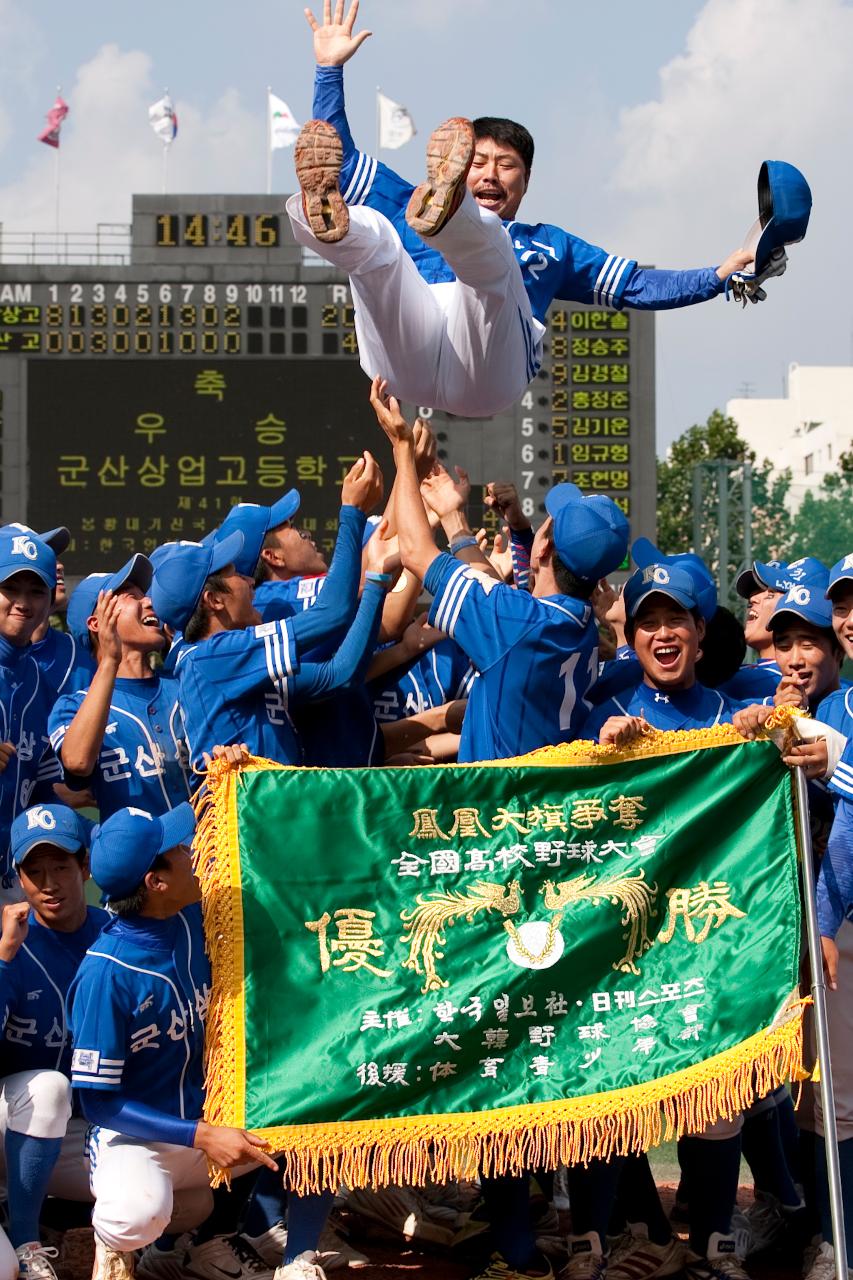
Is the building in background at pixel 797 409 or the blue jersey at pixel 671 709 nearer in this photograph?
the blue jersey at pixel 671 709

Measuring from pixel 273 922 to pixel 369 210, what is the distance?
2.07 m

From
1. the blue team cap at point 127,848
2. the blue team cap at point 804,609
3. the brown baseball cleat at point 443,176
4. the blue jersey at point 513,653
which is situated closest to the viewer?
the blue team cap at point 127,848

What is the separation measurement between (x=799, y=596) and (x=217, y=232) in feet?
51.1

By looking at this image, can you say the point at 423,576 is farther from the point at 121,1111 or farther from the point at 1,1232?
the point at 1,1232

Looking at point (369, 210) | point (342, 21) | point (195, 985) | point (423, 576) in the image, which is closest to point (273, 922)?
point (195, 985)

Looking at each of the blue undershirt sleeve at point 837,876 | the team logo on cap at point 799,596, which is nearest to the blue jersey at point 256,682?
the team logo on cap at point 799,596

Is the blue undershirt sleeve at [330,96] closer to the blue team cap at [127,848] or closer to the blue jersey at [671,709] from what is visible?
the blue jersey at [671,709]

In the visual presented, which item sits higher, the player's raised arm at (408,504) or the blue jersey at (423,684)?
the player's raised arm at (408,504)

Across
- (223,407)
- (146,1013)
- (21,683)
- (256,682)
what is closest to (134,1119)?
(146,1013)

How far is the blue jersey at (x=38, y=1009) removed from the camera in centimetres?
496

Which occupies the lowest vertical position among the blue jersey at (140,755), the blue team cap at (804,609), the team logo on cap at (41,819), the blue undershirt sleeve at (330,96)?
the team logo on cap at (41,819)

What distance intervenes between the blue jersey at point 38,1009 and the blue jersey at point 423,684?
1371 mm

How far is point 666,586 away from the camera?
4.95 meters

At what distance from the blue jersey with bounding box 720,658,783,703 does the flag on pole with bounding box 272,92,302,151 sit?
Answer: 18.4 meters
